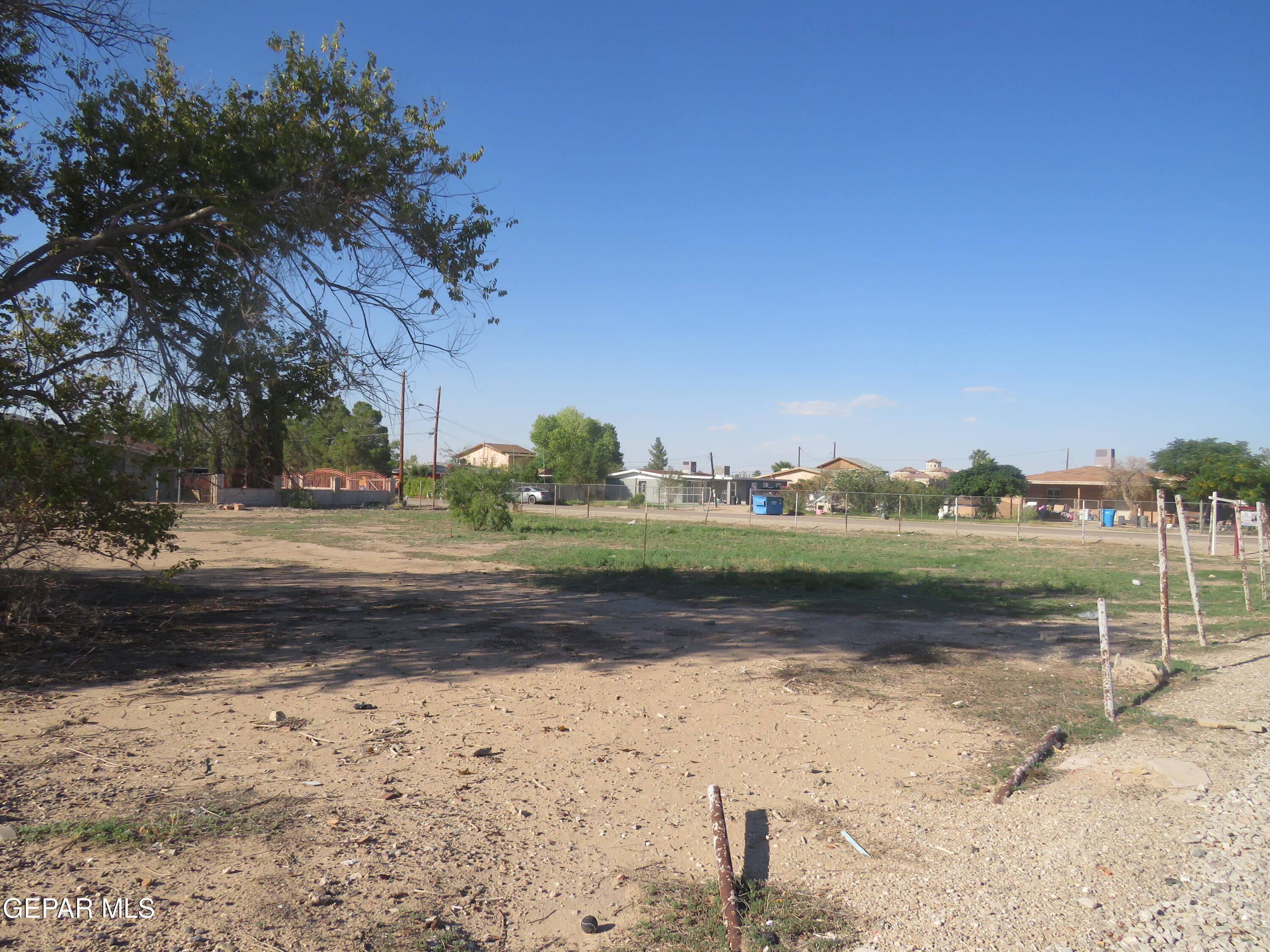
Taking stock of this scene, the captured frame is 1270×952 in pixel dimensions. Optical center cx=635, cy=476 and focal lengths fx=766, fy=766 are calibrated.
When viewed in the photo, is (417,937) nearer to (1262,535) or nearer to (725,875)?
(725,875)

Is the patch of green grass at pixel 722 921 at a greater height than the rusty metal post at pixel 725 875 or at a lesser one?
lesser

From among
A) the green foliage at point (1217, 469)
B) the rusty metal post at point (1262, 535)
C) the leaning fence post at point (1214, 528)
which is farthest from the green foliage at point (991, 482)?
the rusty metal post at point (1262, 535)

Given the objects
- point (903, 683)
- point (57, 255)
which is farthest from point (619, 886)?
point (57, 255)

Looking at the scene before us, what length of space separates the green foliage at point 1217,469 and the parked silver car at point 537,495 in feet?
144

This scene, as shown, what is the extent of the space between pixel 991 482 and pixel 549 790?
64.8 metres

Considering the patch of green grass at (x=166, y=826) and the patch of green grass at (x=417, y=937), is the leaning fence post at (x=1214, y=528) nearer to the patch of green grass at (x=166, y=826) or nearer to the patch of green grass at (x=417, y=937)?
the patch of green grass at (x=417, y=937)

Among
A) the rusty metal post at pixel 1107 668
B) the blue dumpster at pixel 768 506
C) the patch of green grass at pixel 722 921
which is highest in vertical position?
the blue dumpster at pixel 768 506

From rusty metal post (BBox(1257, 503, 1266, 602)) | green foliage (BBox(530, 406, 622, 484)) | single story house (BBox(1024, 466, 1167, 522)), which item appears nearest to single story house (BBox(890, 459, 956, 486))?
single story house (BBox(1024, 466, 1167, 522))

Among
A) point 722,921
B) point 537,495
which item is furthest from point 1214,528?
point 537,495

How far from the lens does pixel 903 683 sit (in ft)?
28.3

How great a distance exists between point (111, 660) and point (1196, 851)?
9.75 metres

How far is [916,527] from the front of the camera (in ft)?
140

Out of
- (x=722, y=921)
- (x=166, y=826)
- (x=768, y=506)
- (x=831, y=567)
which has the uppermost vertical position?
(x=768, y=506)

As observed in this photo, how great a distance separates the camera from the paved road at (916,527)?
33350 millimetres
